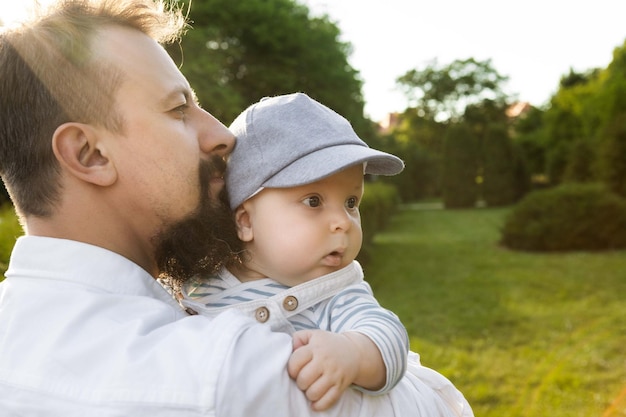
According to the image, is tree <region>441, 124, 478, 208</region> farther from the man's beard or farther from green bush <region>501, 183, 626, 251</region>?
the man's beard

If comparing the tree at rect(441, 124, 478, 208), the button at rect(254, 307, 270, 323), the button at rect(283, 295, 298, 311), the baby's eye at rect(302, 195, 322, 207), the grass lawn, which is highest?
the baby's eye at rect(302, 195, 322, 207)

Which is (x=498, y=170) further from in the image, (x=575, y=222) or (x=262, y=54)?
(x=575, y=222)

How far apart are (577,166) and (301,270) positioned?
25.9 m

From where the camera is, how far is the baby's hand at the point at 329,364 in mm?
1332

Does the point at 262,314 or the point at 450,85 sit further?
the point at 450,85

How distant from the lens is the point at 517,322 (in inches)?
359

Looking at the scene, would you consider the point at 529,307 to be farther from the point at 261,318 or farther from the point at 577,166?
the point at 577,166

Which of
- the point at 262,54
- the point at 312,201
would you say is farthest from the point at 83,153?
the point at 262,54

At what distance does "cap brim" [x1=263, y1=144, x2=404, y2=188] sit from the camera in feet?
5.61

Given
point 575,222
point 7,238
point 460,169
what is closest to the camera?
point 7,238

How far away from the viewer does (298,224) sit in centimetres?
178

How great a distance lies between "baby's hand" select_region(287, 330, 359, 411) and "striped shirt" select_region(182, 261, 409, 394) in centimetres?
13

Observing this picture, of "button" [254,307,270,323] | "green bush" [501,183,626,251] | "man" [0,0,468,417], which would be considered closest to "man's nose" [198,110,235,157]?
"man" [0,0,468,417]

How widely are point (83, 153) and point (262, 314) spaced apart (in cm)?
58
